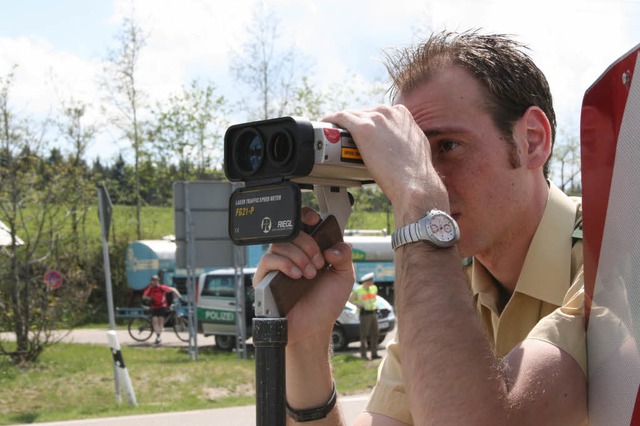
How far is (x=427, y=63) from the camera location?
1967 millimetres

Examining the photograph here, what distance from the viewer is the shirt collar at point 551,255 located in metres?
1.79

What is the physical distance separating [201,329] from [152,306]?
12.0ft

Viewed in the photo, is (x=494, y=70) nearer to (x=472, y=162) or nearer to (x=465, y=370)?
(x=472, y=162)

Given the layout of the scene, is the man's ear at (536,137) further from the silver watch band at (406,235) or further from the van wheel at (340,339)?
the van wheel at (340,339)

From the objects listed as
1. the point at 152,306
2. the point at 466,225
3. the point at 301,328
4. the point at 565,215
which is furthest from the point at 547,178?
the point at 152,306

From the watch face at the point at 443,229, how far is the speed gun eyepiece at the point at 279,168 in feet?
0.68

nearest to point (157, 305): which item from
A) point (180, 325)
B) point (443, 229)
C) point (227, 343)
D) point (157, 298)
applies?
point (157, 298)

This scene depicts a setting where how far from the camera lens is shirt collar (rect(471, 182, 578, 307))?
179cm

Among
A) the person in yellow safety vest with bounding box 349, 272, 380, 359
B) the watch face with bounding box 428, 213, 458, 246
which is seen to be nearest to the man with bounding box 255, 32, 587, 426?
the watch face with bounding box 428, 213, 458, 246

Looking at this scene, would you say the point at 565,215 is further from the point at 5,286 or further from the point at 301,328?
the point at 5,286

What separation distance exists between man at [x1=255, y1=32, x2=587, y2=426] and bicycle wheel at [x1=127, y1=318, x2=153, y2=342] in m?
22.4

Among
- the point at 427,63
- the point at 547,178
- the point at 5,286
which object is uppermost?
the point at 427,63

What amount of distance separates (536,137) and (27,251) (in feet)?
45.4

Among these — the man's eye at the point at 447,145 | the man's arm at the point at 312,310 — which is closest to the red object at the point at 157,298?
the man's arm at the point at 312,310
